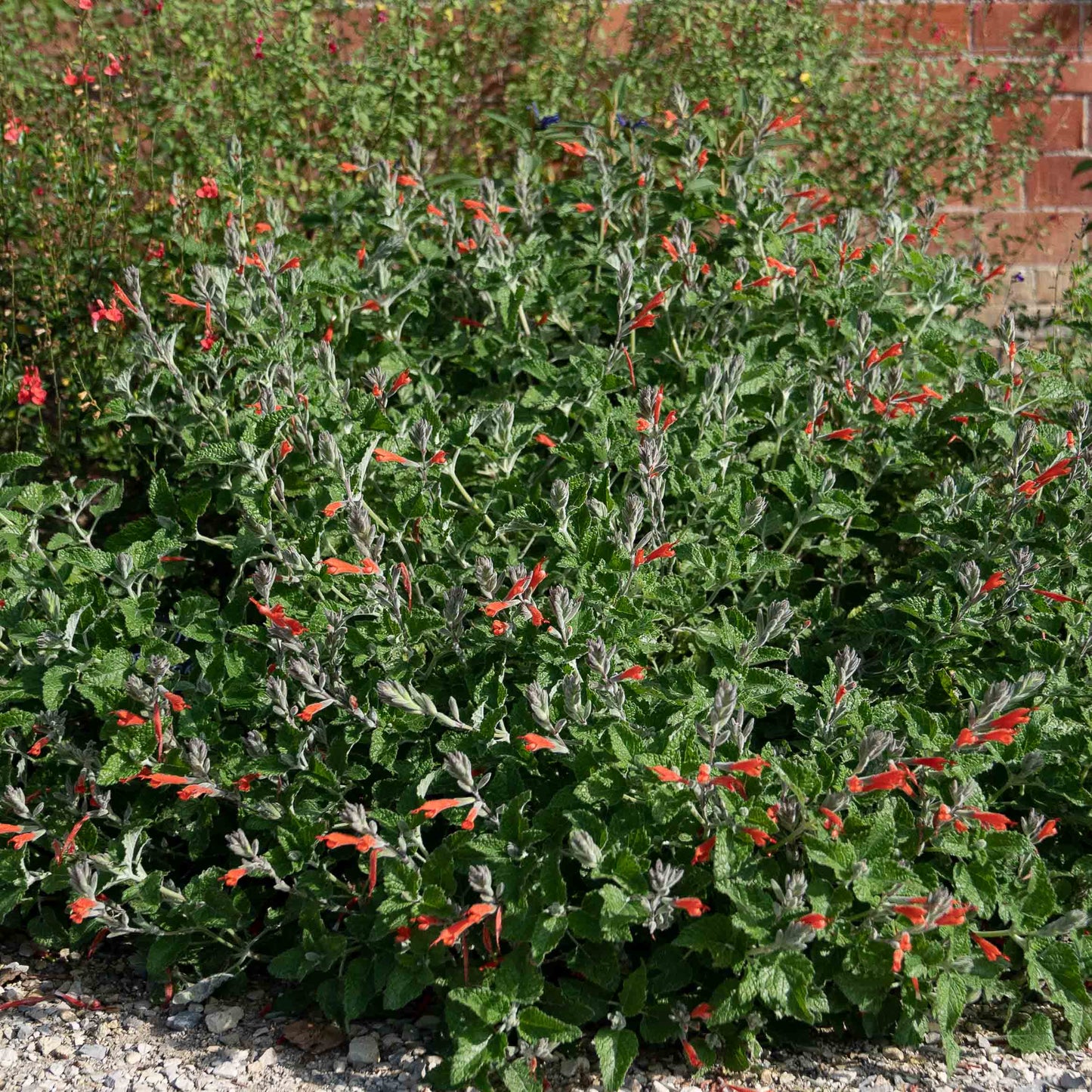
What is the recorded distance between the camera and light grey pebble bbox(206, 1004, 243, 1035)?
2.67 metres

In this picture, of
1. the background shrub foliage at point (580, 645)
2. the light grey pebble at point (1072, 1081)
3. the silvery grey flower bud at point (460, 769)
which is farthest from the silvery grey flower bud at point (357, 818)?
the light grey pebble at point (1072, 1081)

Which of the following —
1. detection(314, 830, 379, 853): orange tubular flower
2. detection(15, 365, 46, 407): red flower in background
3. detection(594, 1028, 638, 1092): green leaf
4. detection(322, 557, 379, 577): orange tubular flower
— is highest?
detection(15, 365, 46, 407): red flower in background

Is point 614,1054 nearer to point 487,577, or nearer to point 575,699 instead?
point 575,699

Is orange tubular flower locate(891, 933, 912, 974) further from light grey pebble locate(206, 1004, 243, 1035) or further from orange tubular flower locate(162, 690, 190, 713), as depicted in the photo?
orange tubular flower locate(162, 690, 190, 713)

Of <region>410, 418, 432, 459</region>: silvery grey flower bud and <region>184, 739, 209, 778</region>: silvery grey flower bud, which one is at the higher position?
<region>410, 418, 432, 459</region>: silvery grey flower bud

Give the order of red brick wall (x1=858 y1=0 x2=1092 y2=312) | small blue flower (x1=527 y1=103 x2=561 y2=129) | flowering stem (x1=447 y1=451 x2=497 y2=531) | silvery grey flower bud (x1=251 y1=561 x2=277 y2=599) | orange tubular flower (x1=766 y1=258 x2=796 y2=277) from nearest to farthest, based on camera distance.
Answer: silvery grey flower bud (x1=251 y1=561 x2=277 y2=599)
flowering stem (x1=447 y1=451 x2=497 y2=531)
orange tubular flower (x1=766 y1=258 x2=796 y2=277)
small blue flower (x1=527 y1=103 x2=561 y2=129)
red brick wall (x1=858 y1=0 x2=1092 y2=312)

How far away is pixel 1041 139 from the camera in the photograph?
Answer: 6242 millimetres

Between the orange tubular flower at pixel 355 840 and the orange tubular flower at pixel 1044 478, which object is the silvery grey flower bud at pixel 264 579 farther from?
the orange tubular flower at pixel 1044 478

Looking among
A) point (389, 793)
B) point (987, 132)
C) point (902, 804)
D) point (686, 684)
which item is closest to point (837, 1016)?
point (902, 804)

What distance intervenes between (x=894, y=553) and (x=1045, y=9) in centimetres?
393

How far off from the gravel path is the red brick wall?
445 centimetres

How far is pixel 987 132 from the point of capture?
18.3 feet

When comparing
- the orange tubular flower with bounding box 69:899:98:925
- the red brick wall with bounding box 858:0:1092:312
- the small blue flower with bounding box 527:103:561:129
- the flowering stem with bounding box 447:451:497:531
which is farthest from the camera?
the red brick wall with bounding box 858:0:1092:312

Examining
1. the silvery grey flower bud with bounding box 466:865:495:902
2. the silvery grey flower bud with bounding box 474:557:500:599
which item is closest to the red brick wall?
the silvery grey flower bud with bounding box 474:557:500:599
